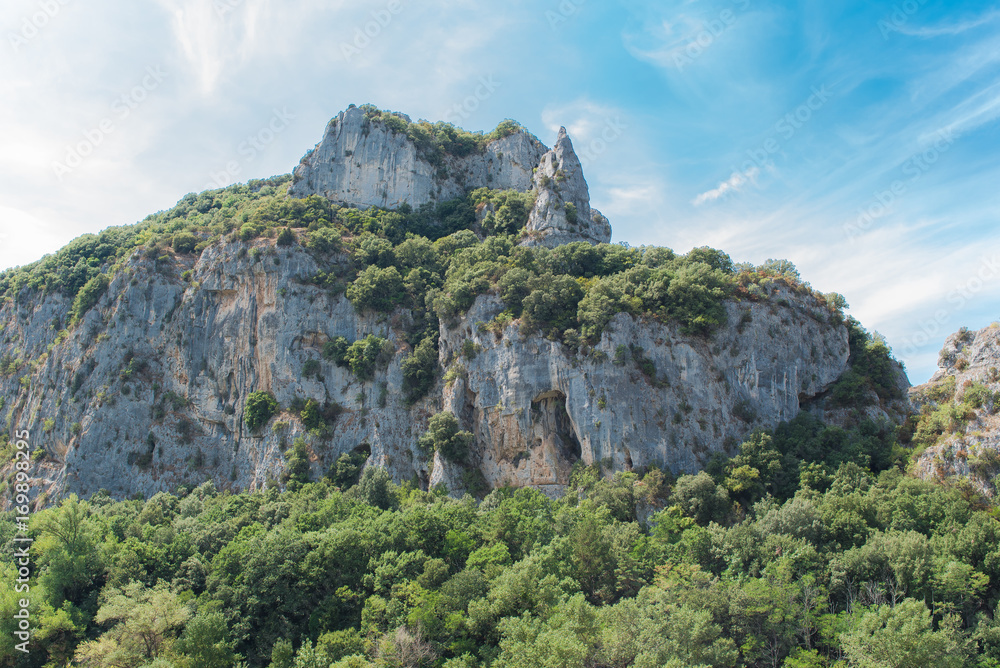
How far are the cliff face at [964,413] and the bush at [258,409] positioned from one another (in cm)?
5110

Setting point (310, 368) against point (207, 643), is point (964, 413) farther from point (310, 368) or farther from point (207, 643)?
point (310, 368)

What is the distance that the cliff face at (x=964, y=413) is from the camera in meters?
37.4

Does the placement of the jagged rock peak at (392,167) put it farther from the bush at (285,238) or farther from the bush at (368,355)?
the bush at (368,355)

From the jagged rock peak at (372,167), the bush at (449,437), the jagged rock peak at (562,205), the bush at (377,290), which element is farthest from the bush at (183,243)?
the bush at (449,437)

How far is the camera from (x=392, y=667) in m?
28.7

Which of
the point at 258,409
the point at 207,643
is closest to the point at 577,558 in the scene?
the point at 207,643

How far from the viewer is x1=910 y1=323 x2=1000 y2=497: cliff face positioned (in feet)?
123

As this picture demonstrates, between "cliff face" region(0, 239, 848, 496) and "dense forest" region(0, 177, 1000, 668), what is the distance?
6.36 ft

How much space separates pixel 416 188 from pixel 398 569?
187ft

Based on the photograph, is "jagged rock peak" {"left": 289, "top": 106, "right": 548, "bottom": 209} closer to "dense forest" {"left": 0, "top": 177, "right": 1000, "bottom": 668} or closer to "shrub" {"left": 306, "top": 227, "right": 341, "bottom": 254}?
"shrub" {"left": 306, "top": 227, "right": 341, "bottom": 254}

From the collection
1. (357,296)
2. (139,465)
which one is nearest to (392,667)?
(357,296)

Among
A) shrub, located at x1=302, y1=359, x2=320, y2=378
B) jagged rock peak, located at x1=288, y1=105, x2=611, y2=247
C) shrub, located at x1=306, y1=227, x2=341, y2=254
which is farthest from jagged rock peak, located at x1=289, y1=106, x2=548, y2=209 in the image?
shrub, located at x1=302, y1=359, x2=320, y2=378

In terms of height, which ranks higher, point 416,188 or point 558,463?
point 416,188

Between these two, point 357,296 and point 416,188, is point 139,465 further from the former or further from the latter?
point 416,188
